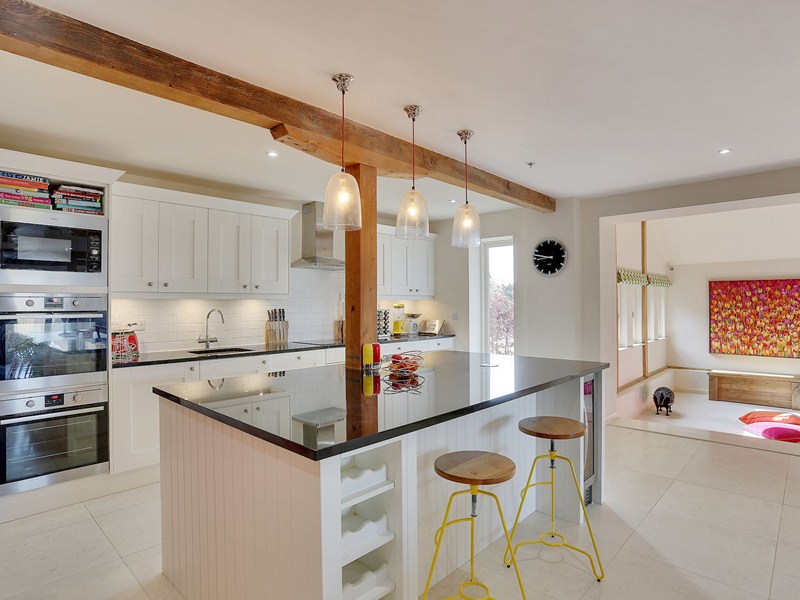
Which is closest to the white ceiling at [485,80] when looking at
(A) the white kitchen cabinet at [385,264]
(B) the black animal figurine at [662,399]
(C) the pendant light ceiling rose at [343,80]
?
(C) the pendant light ceiling rose at [343,80]

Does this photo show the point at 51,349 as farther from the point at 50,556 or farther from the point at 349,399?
the point at 349,399

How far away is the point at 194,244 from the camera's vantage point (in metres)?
3.99

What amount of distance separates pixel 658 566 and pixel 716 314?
6.96 m

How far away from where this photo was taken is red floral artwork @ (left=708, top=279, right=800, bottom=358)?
7.08 meters

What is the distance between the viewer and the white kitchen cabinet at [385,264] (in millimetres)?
5645

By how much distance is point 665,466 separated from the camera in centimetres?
366

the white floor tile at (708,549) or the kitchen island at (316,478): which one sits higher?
the kitchen island at (316,478)

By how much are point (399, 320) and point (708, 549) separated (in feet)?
14.3

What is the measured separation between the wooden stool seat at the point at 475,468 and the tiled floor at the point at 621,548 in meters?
0.69

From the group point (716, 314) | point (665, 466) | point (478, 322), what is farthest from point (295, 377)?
point (716, 314)

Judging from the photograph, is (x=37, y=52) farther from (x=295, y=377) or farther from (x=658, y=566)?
(x=658, y=566)

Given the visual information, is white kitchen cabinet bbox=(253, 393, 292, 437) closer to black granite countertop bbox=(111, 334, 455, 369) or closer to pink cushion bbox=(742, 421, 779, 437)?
black granite countertop bbox=(111, 334, 455, 369)

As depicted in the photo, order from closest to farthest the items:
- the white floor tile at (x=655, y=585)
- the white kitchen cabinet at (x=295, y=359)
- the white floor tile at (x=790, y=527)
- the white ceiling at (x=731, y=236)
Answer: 1. the white floor tile at (x=655, y=585)
2. the white floor tile at (x=790, y=527)
3. the white kitchen cabinet at (x=295, y=359)
4. the white ceiling at (x=731, y=236)

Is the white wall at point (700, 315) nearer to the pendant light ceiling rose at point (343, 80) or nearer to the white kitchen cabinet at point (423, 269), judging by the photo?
the white kitchen cabinet at point (423, 269)
